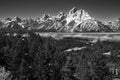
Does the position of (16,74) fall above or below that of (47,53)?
below

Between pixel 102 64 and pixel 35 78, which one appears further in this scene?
pixel 102 64

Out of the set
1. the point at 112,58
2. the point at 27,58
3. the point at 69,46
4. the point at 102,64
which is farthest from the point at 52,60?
the point at 69,46

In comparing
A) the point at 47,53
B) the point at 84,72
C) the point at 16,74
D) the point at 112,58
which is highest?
the point at 47,53

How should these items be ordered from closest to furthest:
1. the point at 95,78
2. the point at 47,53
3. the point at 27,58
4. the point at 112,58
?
1. the point at 95,78
2. the point at 47,53
3. the point at 27,58
4. the point at 112,58

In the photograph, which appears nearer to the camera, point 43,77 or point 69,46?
point 43,77

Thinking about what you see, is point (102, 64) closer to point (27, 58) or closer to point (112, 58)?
point (27, 58)

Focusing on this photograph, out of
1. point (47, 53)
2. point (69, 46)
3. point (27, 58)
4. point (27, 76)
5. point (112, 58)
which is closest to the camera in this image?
point (27, 76)

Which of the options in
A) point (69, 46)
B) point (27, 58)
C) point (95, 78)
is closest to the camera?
point (95, 78)

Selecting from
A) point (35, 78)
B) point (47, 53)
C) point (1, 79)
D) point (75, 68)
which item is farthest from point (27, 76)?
point (75, 68)

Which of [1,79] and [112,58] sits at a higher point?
[1,79]

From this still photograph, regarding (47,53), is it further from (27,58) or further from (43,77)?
(43,77)
